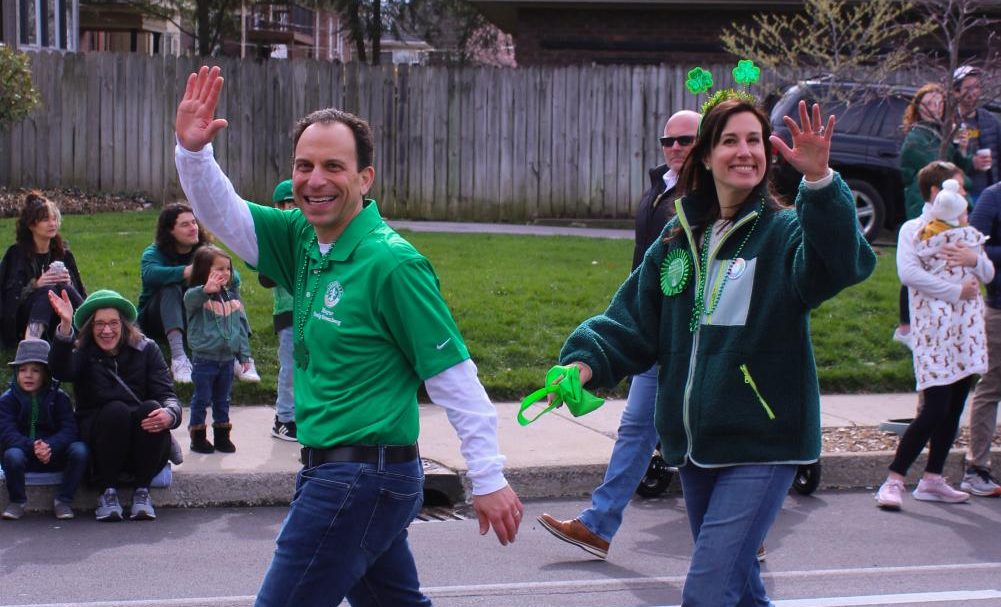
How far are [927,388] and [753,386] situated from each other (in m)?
4.00

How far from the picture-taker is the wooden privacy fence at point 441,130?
61.0 ft

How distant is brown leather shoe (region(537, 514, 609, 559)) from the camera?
20.4ft

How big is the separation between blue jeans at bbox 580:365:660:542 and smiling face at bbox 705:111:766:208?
2341 millimetres

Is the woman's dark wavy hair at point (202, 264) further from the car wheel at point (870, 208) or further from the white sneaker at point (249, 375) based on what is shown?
the car wheel at point (870, 208)

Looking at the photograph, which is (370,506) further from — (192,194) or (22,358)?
(22,358)

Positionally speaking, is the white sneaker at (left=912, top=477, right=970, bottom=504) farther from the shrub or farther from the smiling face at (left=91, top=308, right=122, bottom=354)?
the shrub

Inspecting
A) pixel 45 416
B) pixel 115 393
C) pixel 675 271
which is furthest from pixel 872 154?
pixel 675 271

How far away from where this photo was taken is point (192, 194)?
3660mm

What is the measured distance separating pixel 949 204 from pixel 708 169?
3.76 meters

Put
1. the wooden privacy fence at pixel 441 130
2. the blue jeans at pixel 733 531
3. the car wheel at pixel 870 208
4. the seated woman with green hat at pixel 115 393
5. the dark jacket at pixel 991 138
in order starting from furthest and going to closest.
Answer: the wooden privacy fence at pixel 441 130 < the car wheel at pixel 870 208 < the dark jacket at pixel 991 138 < the seated woman with green hat at pixel 115 393 < the blue jeans at pixel 733 531

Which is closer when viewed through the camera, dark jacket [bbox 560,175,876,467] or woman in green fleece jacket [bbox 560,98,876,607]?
woman in green fleece jacket [bbox 560,98,876,607]

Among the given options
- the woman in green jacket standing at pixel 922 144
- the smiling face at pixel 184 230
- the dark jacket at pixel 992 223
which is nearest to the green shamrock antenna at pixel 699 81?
the dark jacket at pixel 992 223

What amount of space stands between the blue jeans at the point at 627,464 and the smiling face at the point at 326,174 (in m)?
2.85

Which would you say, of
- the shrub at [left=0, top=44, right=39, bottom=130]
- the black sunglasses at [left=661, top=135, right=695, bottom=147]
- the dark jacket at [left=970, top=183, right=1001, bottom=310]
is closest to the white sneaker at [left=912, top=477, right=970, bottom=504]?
the dark jacket at [left=970, top=183, right=1001, bottom=310]
